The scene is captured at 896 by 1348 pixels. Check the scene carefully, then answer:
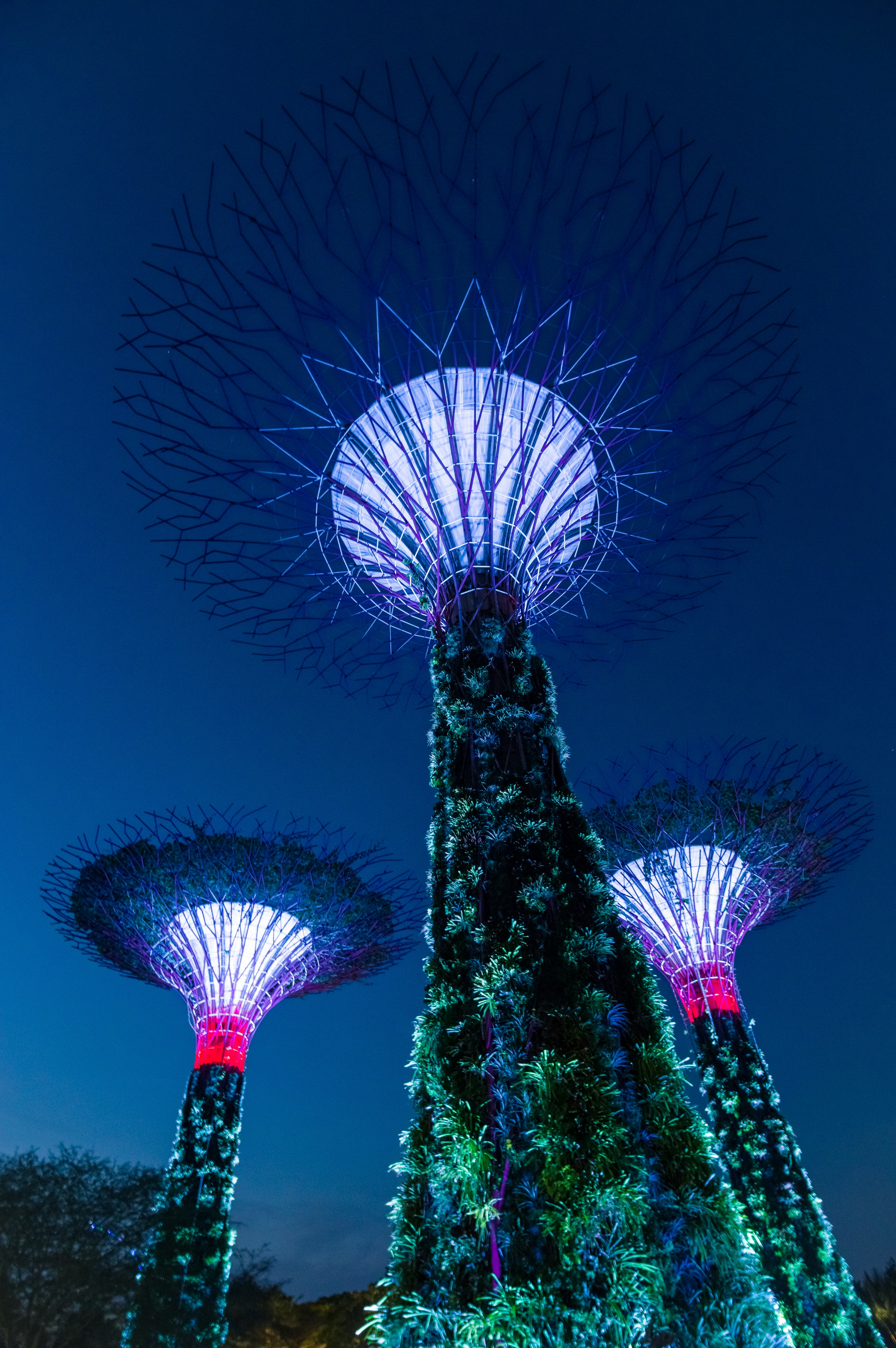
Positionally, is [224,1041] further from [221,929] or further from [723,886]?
[723,886]

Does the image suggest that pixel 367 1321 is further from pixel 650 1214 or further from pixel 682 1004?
pixel 682 1004

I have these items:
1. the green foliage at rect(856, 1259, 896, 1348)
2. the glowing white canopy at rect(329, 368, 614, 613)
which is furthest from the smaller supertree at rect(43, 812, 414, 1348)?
the green foliage at rect(856, 1259, 896, 1348)

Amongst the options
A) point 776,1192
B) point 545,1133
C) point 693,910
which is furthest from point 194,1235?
point 545,1133

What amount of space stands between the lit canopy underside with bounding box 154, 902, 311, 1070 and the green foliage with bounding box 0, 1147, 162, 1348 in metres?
11.2

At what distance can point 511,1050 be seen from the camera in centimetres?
472

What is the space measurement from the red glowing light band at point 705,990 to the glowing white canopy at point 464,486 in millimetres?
11992

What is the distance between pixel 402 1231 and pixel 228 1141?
47.4 feet

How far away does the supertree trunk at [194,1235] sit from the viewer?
574 inches

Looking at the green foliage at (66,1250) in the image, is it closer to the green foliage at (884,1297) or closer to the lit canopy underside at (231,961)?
the lit canopy underside at (231,961)

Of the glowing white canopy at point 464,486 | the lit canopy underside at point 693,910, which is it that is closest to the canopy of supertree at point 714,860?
the lit canopy underside at point 693,910

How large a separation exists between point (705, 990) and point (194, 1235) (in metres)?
11.3

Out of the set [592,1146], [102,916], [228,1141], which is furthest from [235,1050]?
[592,1146]

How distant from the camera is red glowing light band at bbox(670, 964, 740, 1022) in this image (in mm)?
17062

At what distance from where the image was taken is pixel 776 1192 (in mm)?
14188
